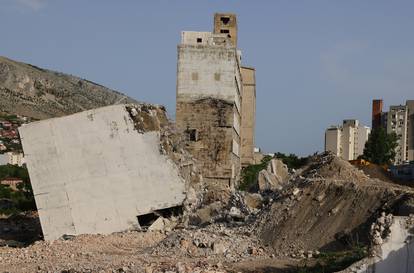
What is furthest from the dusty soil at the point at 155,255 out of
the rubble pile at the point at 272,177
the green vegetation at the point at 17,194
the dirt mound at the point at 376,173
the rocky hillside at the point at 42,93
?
the rocky hillside at the point at 42,93

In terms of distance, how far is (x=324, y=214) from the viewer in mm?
14844

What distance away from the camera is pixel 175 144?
21.7m

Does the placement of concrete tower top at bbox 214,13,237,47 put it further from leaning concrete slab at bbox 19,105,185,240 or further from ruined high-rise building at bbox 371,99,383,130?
ruined high-rise building at bbox 371,99,383,130

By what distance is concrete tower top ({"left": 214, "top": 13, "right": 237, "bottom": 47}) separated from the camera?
41.6 metres

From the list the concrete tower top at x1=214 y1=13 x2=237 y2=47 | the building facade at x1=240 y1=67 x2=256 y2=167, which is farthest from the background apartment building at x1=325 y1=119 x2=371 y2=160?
the concrete tower top at x1=214 y1=13 x2=237 y2=47

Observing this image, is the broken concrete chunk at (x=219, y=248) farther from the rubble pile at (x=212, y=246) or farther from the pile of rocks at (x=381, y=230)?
the pile of rocks at (x=381, y=230)

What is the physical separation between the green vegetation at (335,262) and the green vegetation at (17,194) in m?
20.9

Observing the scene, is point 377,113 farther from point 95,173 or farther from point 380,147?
point 95,173

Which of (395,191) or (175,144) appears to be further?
(175,144)

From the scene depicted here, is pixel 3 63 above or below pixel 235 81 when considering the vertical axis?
above

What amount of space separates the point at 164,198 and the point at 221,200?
102 inches

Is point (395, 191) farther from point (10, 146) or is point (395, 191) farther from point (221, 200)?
point (10, 146)

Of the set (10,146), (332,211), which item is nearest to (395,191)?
(332,211)

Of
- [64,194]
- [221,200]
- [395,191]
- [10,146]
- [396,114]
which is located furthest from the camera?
[10,146]
